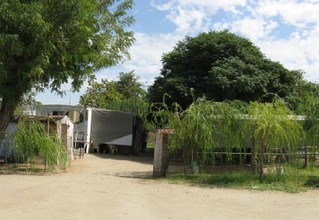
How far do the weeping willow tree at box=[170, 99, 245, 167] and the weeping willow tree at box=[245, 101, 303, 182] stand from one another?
0.77 metres

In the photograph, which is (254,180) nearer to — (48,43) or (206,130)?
(206,130)

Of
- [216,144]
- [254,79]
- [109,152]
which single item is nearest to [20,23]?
[216,144]

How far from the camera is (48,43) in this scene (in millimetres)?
16625

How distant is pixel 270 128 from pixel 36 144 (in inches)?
327

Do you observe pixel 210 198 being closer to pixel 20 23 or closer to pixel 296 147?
pixel 296 147

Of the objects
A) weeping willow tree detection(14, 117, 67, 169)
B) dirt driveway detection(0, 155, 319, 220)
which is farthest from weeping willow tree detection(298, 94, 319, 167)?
weeping willow tree detection(14, 117, 67, 169)

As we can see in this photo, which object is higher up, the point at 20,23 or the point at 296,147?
the point at 20,23

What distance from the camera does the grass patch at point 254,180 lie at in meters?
14.5

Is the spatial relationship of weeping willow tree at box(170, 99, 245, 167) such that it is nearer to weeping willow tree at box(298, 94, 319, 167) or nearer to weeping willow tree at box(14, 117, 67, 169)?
weeping willow tree at box(298, 94, 319, 167)

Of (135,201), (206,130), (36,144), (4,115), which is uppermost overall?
(4,115)

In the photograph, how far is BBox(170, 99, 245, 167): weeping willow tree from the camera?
16406mm

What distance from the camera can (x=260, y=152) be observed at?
51.6 feet

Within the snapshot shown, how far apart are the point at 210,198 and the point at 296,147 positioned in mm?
6214

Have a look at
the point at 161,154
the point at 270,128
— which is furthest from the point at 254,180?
the point at 161,154
